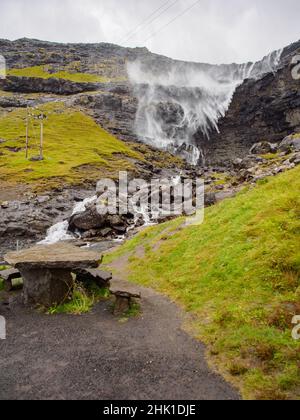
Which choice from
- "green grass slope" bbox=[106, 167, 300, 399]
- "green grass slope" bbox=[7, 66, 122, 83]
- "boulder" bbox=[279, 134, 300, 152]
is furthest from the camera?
"green grass slope" bbox=[7, 66, 122, 83]

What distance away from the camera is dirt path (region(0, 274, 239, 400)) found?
9.24 metres

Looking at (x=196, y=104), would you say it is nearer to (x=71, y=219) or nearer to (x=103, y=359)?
(x=71, y=219)

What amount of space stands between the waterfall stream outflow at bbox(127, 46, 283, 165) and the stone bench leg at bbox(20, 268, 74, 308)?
11053 cm

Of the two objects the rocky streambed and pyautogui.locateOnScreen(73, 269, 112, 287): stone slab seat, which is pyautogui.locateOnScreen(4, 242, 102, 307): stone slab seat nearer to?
pyautogui.locateOnScreen(73, 269, 112, 287): stone slab seat

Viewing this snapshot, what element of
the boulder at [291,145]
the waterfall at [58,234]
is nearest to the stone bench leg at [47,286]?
the waterfall at [58,234]

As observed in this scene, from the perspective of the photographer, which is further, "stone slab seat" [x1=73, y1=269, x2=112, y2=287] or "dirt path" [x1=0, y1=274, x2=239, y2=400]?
"stone slab seat" [x1=73, y1=269, x2=112, y2=287]

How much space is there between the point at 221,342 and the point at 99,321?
4792mm

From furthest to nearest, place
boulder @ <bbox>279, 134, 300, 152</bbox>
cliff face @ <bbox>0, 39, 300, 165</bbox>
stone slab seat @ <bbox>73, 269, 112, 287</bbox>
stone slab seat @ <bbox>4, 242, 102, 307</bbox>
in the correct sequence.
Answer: cliff face @ <bbox>0, 39, 300, 165</bbox>, boulder @ <bbox>279, 134, 300, 152</bbox>, stone slab seat @ <bbox>73, 269, 112, 287</bbox>, stone slab seat @ <bbox>4, 242, 102, 307</bbox>

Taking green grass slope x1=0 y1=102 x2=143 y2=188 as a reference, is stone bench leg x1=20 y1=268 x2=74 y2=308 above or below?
below

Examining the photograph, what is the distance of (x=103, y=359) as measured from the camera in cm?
1090

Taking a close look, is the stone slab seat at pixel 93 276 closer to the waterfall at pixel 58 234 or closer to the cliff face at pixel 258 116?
the waterfall at pixel 58 234

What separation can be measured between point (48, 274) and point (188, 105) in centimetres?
13619

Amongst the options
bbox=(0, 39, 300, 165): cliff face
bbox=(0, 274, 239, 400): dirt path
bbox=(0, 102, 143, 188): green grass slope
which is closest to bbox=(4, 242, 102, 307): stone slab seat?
bbox=(0, 274, 239, 400): dirt path
